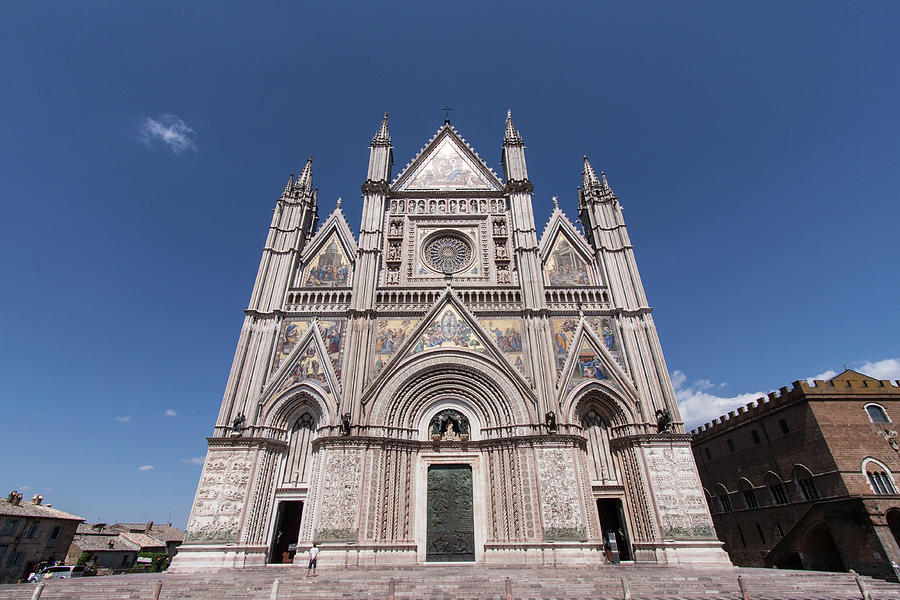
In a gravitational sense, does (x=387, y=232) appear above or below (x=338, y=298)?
above

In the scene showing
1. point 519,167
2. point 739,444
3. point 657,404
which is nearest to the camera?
point 657,404

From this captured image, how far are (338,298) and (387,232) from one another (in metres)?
4.96

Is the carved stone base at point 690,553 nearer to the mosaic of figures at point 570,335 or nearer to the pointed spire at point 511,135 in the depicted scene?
the mosaic of figures at point 570,335

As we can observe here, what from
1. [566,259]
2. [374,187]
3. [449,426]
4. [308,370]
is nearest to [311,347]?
[308,370]

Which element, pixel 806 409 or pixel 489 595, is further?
→ pixel 806 409

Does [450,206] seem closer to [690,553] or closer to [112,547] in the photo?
[690,553]

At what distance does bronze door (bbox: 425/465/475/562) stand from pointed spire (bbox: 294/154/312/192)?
1724 cm

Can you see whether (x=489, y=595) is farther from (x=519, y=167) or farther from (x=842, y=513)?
(x=519, y=167)

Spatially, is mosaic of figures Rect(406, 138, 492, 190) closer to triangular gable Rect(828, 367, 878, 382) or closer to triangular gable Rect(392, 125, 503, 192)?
triangular gable Rect(392, 125, 503, 192)

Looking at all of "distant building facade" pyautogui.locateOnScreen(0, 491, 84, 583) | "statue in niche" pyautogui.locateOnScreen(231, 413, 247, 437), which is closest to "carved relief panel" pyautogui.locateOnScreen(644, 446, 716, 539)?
"statue in niche" pyautogui.locateOnScreen(231, 413, 247, 437)

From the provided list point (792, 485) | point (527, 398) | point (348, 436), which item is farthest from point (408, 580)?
point (792, 485)

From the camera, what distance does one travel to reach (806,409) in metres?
22.8

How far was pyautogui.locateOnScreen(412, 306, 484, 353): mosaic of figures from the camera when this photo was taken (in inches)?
804

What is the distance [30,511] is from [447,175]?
37.8 metres
